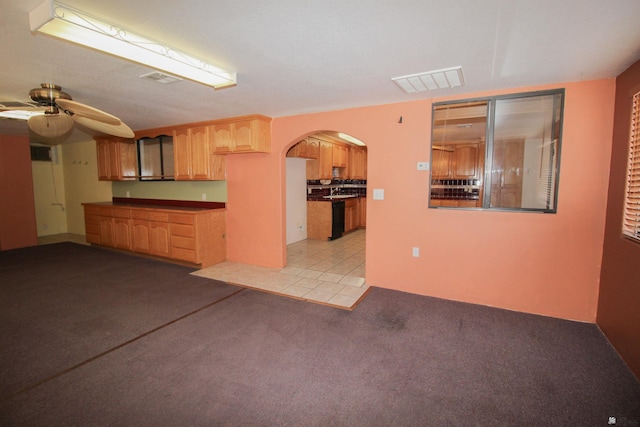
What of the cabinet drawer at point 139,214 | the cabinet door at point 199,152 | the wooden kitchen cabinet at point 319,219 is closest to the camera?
the cabinet door at point 199,152

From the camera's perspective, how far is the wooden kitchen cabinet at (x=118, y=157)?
5.72 meters

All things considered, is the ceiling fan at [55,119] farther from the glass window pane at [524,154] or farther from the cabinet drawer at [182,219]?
the glass window pane at [524,154]

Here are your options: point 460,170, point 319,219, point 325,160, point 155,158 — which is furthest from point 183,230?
point 460,170

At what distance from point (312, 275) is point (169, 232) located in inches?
98.1

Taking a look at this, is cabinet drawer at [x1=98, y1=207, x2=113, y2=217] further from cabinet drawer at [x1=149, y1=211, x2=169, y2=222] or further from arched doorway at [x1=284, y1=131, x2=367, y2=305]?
arched doorway at [x1=284, y1=131, x2=367, y2=305]

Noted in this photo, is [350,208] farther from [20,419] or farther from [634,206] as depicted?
[20,419]

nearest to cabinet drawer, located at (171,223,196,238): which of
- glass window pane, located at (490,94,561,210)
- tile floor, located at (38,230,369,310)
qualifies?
tile floor, located at (38,230,369,310)

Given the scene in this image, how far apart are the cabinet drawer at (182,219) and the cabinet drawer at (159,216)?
13 cm

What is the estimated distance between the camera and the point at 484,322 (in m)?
2.81

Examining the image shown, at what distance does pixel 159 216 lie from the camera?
4.80m

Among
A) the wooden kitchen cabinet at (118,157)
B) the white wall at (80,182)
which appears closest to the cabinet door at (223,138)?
the wooden kitchen cabinet at (118,157)

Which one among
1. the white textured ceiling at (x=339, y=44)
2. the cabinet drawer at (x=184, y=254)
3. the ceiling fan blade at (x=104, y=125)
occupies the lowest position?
the cabinet drawer at (x=184, y=254)

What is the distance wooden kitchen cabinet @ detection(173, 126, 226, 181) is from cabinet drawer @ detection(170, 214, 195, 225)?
668mm

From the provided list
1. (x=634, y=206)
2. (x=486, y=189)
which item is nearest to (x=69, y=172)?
(x=486, y=189)
